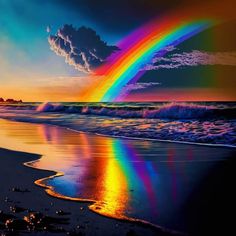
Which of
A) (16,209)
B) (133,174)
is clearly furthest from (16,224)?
(133,174)

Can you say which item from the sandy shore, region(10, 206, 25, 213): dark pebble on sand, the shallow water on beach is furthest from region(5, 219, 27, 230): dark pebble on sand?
the shallow water on beach

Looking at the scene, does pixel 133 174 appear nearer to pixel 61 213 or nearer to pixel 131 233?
pixel 61 213

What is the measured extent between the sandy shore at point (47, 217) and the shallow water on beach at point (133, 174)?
21 centimetres

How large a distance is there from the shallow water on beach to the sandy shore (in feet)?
0.70

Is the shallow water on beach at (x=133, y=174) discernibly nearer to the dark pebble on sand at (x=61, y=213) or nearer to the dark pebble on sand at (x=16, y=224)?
the dark pebble on sand at (x=61, y=213)

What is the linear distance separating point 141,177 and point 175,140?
→ 19.2 ft

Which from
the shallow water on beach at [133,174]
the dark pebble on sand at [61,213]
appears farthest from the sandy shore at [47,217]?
the shallow water on beach at [133,174]

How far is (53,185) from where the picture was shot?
5109 mm

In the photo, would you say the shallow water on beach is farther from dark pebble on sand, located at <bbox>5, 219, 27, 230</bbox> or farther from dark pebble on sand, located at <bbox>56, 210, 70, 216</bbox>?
dark pebble on sand, located at <bbox>5, 219, 27, 230</bbox>

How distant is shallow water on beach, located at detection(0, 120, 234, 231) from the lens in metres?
4.01

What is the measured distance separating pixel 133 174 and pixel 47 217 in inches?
97.4

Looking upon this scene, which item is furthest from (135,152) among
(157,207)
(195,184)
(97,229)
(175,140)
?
(97,229)

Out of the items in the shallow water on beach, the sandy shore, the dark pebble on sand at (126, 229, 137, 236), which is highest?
the shallow water on beach

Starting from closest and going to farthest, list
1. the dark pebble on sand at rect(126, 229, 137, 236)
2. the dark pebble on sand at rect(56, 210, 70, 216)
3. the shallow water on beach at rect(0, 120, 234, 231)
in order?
1. the dark pebble on sand at rect(126, 229, 137, 236)
2. the dark pebble on sand at rect(56, 210, 70, 216)
3. the shallow water on beach at rect(0, 120, 234, 231)
